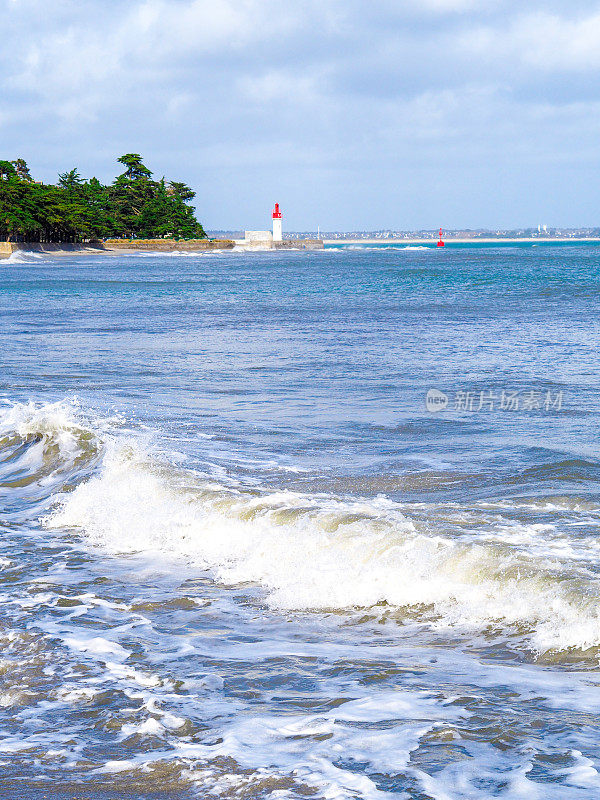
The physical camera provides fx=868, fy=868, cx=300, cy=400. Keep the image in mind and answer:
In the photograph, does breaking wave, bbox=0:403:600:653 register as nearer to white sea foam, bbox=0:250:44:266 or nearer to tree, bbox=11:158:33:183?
white sea foam, bbox=0:250:44:266

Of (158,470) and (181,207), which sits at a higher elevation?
(181,207)

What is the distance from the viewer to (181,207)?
12162cm

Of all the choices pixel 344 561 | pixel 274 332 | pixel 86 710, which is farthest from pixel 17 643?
pixel 274 332

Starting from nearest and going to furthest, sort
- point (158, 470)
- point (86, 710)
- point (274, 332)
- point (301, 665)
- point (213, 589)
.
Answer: point (86, 710), point (301, 665), point (213, 589), point (158, 470), point (274, 332)

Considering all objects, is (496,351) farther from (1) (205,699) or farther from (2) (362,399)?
(1) (205,699)

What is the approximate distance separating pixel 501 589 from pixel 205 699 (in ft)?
6.48

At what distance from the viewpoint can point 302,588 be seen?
17.4 feet

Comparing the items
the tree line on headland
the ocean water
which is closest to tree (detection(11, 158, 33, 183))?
the tree line on headland

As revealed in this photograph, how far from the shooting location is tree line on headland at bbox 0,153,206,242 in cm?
10012

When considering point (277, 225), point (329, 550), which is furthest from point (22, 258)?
point (329, 550)

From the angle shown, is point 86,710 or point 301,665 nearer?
point 86,710

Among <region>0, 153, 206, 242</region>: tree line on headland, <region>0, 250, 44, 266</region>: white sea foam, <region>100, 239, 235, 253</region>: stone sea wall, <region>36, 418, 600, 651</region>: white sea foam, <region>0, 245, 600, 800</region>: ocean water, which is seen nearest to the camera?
<region>0, 245, 600, 800</region>: ocean water

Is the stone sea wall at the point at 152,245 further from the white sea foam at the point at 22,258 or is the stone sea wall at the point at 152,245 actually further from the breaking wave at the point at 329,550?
the breaking wave at the point at 329,550

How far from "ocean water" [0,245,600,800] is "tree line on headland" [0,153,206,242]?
91.3 metres
